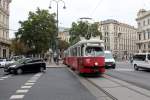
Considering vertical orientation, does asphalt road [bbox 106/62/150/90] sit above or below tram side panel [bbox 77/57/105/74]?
below

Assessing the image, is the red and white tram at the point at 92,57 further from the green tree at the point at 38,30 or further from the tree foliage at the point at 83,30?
the tree foliage at the point at 83,30

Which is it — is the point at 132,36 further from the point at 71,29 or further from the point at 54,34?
the point at 54,34

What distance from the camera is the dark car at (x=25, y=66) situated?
2848cm

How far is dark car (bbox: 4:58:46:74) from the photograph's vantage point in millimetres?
28481

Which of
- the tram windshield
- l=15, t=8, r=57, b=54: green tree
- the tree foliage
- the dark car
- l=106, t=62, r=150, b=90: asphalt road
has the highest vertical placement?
the tree foliage

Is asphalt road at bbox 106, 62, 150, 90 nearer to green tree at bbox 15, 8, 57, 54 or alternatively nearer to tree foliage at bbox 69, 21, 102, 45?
green tree at bbox 15, 8, 57, 54

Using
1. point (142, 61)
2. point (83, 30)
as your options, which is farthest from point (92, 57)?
point (83, 30)

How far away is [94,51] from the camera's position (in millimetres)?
23531

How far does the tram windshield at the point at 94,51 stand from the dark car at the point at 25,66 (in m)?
7.72

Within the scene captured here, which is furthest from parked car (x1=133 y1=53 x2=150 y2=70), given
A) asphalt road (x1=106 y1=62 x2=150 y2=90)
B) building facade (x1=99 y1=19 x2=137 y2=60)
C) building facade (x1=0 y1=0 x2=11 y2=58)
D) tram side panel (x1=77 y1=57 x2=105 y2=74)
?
building facade (x1=99 y1=19 x2=137 y2=60)

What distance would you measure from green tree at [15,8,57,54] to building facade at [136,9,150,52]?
1967 inches

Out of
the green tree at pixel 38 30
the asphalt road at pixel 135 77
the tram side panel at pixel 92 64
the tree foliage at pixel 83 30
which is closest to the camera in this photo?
the asphalt road at pixel 135 77

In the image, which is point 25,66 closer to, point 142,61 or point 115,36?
point 142,61

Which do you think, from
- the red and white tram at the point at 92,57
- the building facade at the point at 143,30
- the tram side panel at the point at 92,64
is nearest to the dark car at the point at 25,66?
the red and white tram at the point at 92,57
